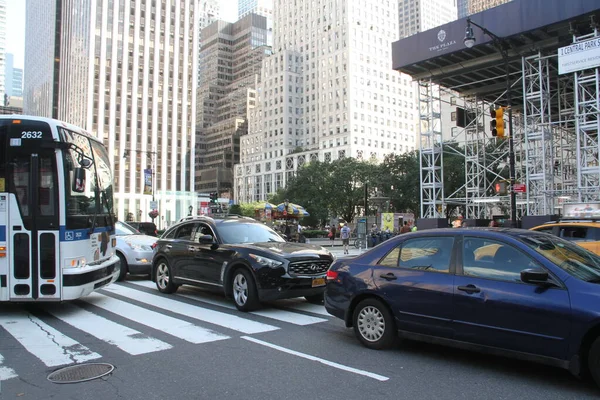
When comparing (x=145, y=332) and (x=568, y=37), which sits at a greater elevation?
(x=568, y=37)

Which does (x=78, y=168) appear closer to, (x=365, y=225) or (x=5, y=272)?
(x=5, y=272)

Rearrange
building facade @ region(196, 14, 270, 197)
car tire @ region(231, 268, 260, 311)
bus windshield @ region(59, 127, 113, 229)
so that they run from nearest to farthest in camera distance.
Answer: bus windshield @ region(59, 127, 113, 229), car tire @ region(231, 268, 260, 311), building facade @ region(196, 14, 270, 197)

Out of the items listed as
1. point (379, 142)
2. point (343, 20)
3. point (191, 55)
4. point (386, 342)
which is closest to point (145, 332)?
point (386, 342)

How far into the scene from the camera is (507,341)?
473cm

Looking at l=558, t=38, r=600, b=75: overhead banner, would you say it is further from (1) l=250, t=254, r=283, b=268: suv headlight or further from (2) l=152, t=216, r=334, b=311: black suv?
(1) l=250, t=254, r=283, b=268: suv headlight

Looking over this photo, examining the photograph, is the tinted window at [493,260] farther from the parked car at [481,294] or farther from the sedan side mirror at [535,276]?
the sedan side mirror at [535,276]

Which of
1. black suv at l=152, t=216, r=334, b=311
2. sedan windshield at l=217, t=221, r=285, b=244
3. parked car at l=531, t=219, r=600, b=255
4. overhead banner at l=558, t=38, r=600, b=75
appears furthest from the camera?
overhead banner at l=558, t=38, r=600, b=75

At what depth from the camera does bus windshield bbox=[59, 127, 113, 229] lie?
25.5 ft

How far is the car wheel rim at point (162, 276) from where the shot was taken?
1030cm

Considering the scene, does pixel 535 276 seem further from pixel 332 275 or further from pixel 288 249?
pixel 288 249

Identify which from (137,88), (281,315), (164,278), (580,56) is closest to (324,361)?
(281,315)

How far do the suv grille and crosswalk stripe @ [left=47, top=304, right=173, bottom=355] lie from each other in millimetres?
2567

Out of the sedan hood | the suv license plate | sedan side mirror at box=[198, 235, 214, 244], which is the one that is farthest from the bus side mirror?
the suv license plate

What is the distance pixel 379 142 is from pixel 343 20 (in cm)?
3467
